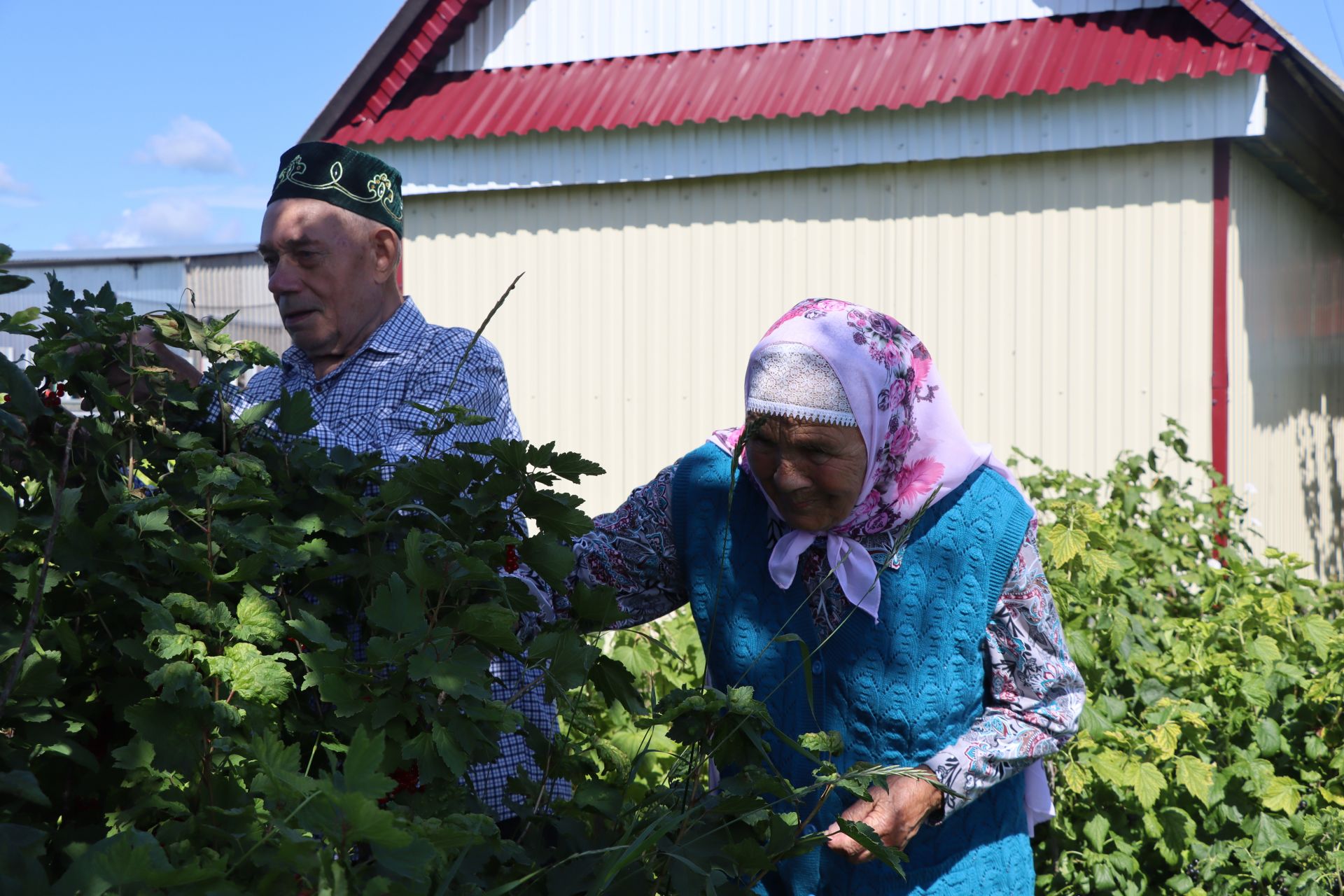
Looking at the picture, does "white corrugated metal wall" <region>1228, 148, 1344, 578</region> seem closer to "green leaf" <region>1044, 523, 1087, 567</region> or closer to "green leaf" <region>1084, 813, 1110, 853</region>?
"green leaf" <region>1044, 523, 1087, 567</region>

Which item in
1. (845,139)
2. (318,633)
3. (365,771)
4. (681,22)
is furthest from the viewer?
(681,22)

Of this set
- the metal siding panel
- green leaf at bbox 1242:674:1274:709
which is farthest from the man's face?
the metal siding panel

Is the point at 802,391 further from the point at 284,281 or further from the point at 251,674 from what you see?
the point at 251,674

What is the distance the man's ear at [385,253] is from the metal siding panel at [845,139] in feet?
16.9

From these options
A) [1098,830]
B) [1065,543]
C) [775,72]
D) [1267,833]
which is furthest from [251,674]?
[775,72]

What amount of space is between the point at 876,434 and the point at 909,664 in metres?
0.40

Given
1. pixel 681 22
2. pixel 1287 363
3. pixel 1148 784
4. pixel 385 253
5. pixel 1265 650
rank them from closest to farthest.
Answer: pixel 385 253 → pixel 1148 784 → pixel 1265 650 → pixel 681 22 → pixel 1287 363

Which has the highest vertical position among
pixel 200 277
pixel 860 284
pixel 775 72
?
pixel 200 277

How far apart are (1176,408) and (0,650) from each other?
21.4ft

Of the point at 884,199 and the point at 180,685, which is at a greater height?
the point at 884,199

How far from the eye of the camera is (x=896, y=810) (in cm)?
199

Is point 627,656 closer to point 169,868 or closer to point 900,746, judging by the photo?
point 900,746

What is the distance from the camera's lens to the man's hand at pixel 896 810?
6.42 ft

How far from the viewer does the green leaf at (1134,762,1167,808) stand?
3309mm
